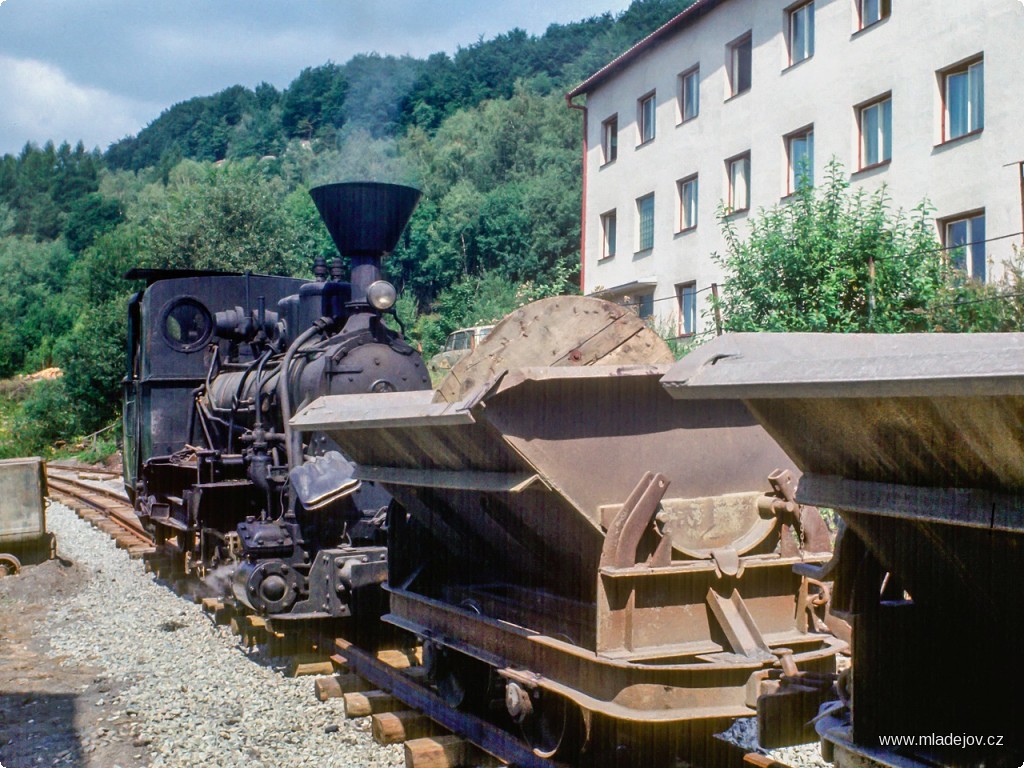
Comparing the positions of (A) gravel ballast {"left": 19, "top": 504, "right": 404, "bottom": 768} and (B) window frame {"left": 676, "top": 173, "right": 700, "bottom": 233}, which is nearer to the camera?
(A) gravel ballast {"left": 19, "top": 504, "right": 404, "bottom": 768}

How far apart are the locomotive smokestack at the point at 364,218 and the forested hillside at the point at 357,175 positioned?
5560mm

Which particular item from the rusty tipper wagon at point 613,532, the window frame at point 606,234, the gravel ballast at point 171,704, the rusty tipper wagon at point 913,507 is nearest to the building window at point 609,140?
the window frame at point 606,234

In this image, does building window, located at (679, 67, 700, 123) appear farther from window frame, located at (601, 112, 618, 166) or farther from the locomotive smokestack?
the locomotive smokestack

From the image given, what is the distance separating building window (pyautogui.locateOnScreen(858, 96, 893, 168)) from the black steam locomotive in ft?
33.2

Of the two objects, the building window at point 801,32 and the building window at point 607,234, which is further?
the building window at point 607,234

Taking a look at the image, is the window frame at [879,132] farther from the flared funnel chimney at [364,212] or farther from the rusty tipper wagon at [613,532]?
the rusty tipper wagon at [613,532]

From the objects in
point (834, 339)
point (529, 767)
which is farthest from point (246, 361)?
point (834, 339)

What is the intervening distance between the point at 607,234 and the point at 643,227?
62.8 inches

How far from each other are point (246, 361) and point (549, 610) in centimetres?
560

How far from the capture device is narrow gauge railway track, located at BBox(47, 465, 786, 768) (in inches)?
166

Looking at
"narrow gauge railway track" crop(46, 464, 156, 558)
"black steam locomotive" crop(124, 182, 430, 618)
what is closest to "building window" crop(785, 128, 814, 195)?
"black steam locomotive" crop(124, 182, 430, 618)

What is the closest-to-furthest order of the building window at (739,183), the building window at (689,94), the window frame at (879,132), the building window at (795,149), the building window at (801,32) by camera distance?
1. the window frame at (879,132)
2. the building window at (801,32)
3. the building window at (795,149)
4. the building window at (739,183)
5. the building window at (689,94)

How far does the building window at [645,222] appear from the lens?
2138cm

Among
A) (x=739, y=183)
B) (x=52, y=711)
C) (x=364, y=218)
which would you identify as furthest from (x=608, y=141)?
(x=52, y=711)
